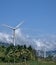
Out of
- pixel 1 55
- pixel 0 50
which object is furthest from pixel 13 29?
pixel 0 50

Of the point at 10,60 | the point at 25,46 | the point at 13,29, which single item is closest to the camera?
the point at 13,29

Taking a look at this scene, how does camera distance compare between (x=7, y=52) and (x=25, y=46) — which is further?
(x=25, y=46)

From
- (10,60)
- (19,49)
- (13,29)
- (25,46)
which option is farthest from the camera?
(25,46)

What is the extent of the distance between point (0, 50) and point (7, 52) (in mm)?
4398

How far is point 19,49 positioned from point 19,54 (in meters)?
5.60

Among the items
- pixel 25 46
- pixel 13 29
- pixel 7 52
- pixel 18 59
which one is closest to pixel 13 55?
pixel 18 59

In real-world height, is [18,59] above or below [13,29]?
below

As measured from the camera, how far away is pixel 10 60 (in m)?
69.3

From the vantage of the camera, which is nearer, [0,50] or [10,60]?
[10,60]

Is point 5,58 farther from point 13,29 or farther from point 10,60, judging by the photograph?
point 13,29

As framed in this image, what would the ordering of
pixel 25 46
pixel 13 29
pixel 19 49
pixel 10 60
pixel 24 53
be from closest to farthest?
pixel 13 29
pixel 10 60
pixel 24 53
pixel 19 49
pixel 25 46

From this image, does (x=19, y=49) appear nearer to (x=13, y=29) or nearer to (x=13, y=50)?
(x=13, y=50)

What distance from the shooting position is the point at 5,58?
229 feet

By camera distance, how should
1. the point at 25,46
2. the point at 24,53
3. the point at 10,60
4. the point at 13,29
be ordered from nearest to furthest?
the point at 13,29 < the point at 10,60 < the point at 24,53 < the point at 25,46
